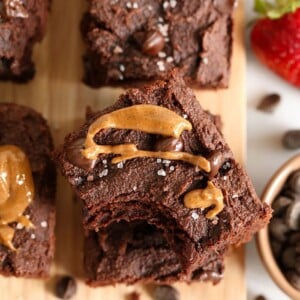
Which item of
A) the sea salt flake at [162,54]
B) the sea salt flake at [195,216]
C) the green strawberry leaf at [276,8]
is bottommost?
the sea salt flake at [195,216]

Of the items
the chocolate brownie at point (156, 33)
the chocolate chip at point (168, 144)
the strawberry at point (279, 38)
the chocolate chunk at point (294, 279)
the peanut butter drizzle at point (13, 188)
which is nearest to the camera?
the chocolate chip at point (168, 144)

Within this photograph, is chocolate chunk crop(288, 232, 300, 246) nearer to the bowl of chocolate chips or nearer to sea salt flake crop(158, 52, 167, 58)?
the bowl of chocolate chips

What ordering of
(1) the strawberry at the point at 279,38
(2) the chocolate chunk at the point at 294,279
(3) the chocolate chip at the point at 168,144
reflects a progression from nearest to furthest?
(3) the chocolate chip at the point at 168,144 < (2) the chocolate chunk at the point at 294,279 < (1) the strawberry at the point at 279,38

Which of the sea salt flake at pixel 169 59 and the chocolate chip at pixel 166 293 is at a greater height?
the sea salt flake at pixel 169 59

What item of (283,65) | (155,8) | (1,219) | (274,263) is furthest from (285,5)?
(1,219)

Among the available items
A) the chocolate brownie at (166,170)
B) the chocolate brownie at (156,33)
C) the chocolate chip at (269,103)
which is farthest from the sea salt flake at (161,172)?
the chocolate chip at (269,103)

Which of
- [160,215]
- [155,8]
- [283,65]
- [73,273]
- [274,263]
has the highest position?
[155,8]

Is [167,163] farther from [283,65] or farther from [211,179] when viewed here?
[283,65]

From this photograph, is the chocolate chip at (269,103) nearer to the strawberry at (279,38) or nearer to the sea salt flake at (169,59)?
the strawberry at (279,38)
